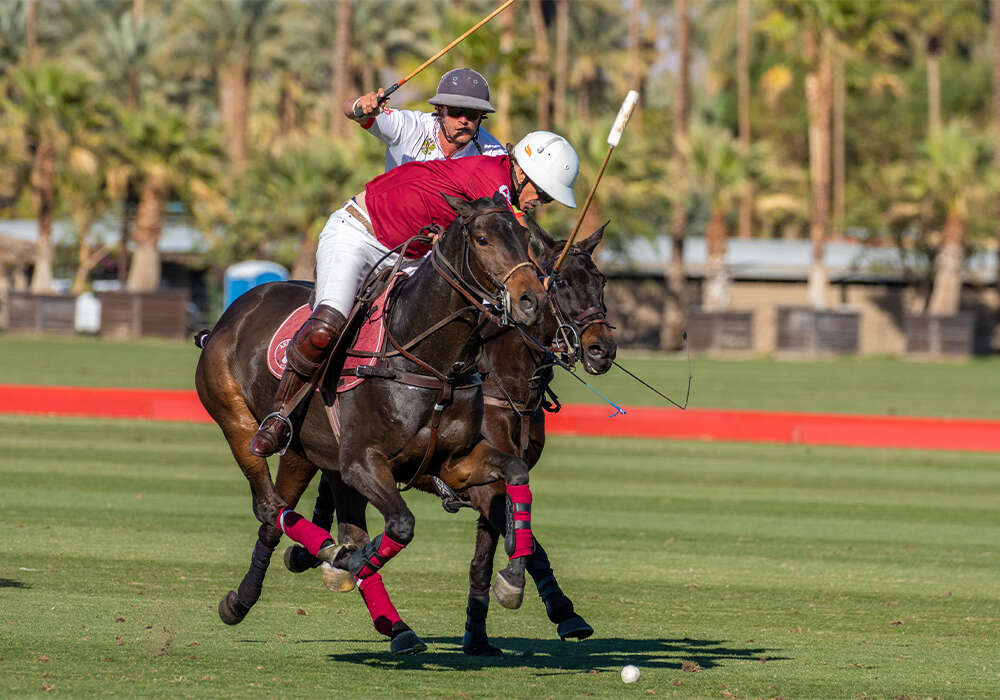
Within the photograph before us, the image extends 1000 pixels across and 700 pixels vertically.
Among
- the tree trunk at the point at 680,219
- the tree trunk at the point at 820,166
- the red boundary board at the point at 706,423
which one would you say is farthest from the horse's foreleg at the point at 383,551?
the tree trunk at the point at 820,166

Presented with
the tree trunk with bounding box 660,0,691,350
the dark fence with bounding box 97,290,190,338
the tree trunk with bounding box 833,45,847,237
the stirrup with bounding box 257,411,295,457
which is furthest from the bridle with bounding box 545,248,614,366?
the tree trunk with bounding box 833,45,847,237

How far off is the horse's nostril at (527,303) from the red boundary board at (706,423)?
14230 mm

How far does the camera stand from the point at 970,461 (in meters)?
18.6

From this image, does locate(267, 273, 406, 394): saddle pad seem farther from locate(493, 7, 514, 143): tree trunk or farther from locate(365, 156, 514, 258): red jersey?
locate(493, 7, 514, 143): tree trunk

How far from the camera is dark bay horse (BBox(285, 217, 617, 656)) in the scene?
280 inches

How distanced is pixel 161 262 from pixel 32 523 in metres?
44.6

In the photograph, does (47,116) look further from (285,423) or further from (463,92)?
(285,423)

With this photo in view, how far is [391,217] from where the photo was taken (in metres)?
7.52

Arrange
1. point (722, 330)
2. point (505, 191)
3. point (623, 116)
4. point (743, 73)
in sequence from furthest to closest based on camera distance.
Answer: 1. point (743, 73)
2. point (722, 330)
3. point (505, 191)
4. point (623, 116)

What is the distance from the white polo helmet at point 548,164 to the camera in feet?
23.7

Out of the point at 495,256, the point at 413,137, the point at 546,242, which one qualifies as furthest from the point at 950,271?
the point at 495,256

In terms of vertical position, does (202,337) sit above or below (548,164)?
below

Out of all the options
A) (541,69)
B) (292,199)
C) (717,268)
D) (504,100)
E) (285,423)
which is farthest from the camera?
(541,69)

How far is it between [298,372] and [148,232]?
42764 millimetres
